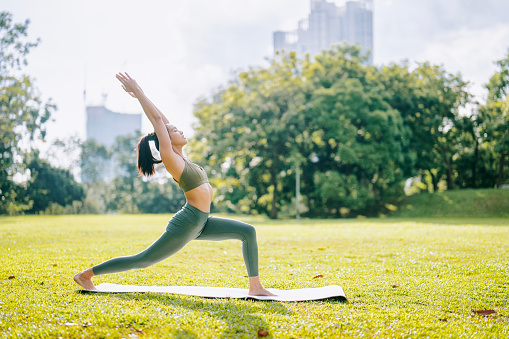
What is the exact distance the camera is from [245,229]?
4715 mm

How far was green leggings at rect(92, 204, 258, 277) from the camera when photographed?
4.42 m

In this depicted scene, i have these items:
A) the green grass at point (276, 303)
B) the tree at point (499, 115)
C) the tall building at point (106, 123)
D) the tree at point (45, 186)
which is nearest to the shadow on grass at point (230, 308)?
the green grass at point (276, 303)

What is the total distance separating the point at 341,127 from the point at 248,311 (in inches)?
1042

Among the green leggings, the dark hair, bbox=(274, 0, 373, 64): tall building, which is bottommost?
the green leggings

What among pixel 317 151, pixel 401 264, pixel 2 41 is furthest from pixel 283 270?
pixel 2 41

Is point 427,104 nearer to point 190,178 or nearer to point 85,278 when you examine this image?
point 190,178

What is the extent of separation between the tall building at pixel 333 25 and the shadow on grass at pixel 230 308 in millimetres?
106860

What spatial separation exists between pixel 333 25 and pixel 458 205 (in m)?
95.5

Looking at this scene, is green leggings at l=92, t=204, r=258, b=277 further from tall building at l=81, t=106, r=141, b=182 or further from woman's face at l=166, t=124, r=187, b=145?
tall building at l=81, t=106, r=141, b=182

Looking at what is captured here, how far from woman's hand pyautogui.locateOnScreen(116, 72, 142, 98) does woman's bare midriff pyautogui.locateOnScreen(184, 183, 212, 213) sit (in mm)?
1098

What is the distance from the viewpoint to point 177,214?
4488mm

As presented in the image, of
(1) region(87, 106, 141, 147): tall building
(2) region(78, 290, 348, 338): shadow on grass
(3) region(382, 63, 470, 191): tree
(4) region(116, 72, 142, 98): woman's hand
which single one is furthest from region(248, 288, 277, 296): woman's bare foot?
(1) region(87, 106, 141, 147): tall building

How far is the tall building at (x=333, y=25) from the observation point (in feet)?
363

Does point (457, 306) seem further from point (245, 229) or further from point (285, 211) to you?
point (285, 211)
